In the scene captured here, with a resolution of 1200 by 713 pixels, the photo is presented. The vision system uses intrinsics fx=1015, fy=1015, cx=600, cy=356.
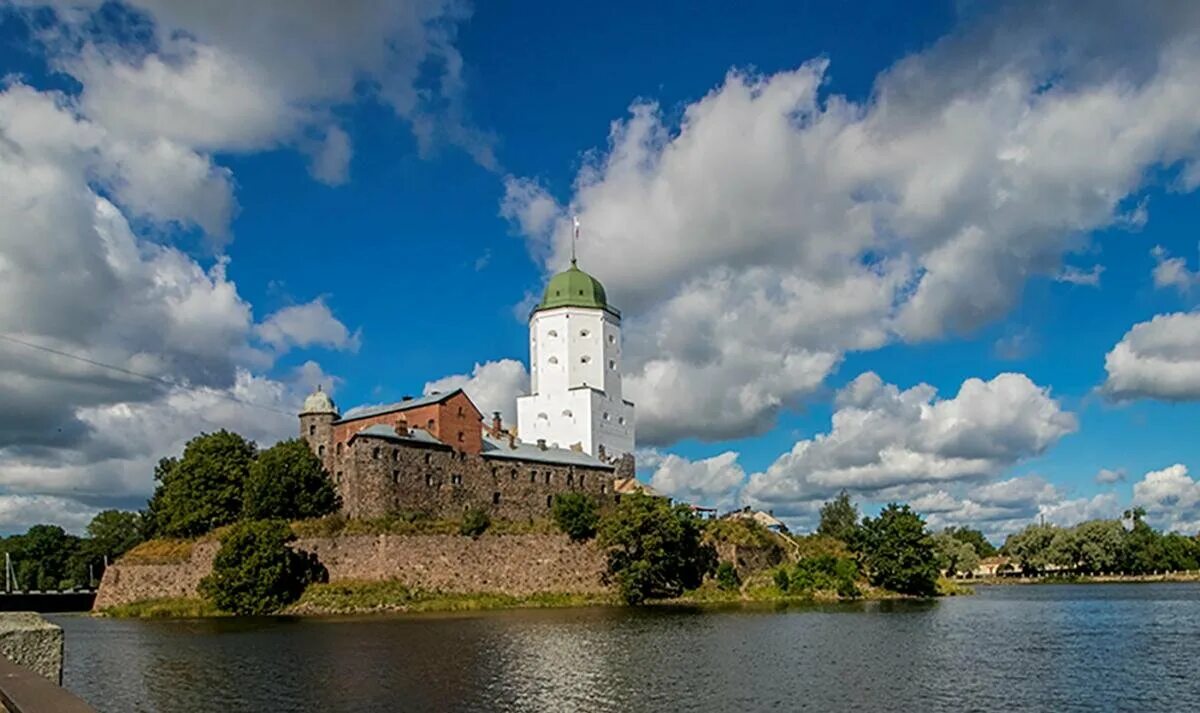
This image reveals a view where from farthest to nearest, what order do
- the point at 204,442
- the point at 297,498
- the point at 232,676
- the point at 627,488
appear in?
the point at 627,488 < the point at 204,442 < the point at 297,498 < the point at 232,676

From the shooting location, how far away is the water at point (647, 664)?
2484cm

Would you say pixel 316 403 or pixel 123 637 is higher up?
pixel 316 403

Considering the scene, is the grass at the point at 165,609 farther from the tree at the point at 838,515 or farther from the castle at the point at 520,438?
the tree at the point at 838,515

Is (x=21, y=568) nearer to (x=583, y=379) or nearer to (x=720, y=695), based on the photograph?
(x=583, y=379)

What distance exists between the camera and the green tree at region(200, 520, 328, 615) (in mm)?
57062

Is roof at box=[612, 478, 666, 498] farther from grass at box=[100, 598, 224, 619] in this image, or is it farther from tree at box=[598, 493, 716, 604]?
grass at box=[100, 598, 224, 619]

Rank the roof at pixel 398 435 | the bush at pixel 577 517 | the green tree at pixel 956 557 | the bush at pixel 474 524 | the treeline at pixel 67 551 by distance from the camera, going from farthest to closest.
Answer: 1. the green tree at pixel 956 557
2. the treeline at pixel 67 551
3. the bush at pixel 577 517
4. the roof at pixel 398 435
5. the bush at pixel 474 524

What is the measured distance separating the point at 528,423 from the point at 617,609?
29243 mm

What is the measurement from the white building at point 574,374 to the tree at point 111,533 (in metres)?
39.1

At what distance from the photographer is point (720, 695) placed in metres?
25.4

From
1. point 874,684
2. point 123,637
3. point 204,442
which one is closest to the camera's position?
point 874,684

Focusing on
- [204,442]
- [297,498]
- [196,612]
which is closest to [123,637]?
[196,612]

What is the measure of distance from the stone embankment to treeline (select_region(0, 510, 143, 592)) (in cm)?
2637

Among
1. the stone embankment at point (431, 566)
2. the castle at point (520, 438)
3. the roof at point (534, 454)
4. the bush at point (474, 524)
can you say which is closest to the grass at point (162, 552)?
the stone embankment at point (431, 566)
